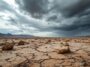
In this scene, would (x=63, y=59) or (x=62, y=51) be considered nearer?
(x=63, y=59)

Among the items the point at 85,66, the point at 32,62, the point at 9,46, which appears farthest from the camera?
the point at 9,46

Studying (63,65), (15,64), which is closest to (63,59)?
(63,65)

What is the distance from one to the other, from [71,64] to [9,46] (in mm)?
3584

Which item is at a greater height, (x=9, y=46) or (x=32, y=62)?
(x=9, y=46)

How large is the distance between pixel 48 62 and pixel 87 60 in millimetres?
1316

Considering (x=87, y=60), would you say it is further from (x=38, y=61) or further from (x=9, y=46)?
(x=9, y=46)

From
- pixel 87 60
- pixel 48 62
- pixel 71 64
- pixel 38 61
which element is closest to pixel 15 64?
pixel 38 61

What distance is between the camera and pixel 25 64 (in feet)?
12.3

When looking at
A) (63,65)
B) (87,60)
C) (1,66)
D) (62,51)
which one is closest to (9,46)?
(1,66)

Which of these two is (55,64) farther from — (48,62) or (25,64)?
(25,64)

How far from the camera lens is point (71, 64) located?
356 centimetres

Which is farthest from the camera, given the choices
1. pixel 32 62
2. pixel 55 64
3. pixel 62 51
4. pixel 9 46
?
pixel 9 46

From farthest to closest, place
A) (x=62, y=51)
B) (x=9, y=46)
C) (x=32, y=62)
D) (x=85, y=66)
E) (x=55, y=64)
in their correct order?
(x=9, y=46) → (x=62, y=51) → (x=32, y=62) → (x=55, y=64) → (x=85, y=66)

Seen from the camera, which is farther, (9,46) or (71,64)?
(9,46)
